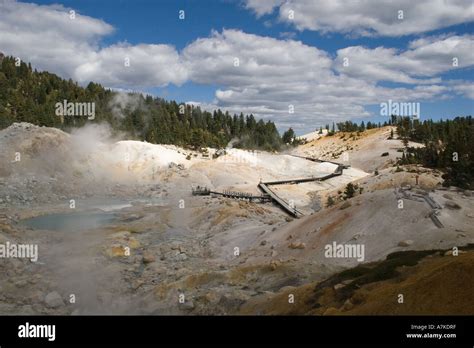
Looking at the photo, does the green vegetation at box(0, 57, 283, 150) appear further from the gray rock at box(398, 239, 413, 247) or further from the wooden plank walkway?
the gray rock at box(398, 239, 413, 247)

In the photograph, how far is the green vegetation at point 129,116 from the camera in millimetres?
93062

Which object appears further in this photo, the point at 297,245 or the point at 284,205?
the point at 284,205

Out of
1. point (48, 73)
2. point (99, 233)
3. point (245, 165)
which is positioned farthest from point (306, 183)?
point (48, 73)

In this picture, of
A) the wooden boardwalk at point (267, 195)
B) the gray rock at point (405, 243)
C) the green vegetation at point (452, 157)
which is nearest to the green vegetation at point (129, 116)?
the wooden boardwalk at point (267, 195)

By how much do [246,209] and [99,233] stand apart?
15256 mm

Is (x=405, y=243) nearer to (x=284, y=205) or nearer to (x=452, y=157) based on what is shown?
(x=452, y=157)

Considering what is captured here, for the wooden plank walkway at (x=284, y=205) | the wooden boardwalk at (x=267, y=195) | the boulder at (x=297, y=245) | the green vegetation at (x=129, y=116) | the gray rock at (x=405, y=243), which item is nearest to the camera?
the gray rock at (x=405, y=243)

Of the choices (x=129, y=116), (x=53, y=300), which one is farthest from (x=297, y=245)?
(x=129, y=116)

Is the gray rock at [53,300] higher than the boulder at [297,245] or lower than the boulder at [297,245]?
lower

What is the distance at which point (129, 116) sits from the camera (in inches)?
4296

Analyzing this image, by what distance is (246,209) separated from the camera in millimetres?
44406

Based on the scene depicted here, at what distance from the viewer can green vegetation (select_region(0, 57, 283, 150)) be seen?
9306cm

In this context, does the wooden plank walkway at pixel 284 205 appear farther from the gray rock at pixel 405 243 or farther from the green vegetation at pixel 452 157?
the gray rock at pixel 405 243

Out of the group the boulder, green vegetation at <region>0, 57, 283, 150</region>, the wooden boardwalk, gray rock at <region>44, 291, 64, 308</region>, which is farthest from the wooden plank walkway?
green vegetation at <region>0, 57, 283, 150</region>
